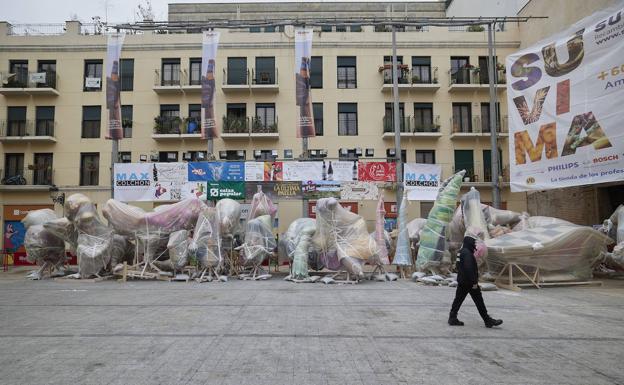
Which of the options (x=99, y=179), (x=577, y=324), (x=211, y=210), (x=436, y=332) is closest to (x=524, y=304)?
(x=577, y=324)

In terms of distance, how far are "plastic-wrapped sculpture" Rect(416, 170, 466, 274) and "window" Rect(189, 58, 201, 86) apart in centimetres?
1778

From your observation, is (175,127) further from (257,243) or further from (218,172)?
(257,243)

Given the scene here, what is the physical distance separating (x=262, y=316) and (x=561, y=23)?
21.5 metres

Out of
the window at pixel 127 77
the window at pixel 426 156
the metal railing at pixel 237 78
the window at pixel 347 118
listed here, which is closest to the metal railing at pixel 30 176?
the window at pixel 127 77

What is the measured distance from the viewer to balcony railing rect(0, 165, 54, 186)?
2512 cm

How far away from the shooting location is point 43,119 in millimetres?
26312

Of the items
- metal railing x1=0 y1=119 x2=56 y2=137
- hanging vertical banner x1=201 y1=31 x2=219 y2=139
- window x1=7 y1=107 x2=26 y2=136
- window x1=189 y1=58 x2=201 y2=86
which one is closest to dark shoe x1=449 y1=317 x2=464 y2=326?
hanging vertical banner x1=201 y1=31 x2=219 y2=139

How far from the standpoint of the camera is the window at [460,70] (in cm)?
2598

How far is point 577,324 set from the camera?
24.7ft

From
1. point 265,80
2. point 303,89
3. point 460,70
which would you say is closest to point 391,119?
point 460,70

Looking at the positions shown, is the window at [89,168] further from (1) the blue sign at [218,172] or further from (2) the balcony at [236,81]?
(1) the blue sign at [218,172]

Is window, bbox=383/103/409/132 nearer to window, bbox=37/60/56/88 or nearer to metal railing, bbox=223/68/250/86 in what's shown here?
metal railing, bbox=223/68/250/86

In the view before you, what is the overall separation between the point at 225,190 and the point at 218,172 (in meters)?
0.92

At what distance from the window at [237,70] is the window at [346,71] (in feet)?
19.2
